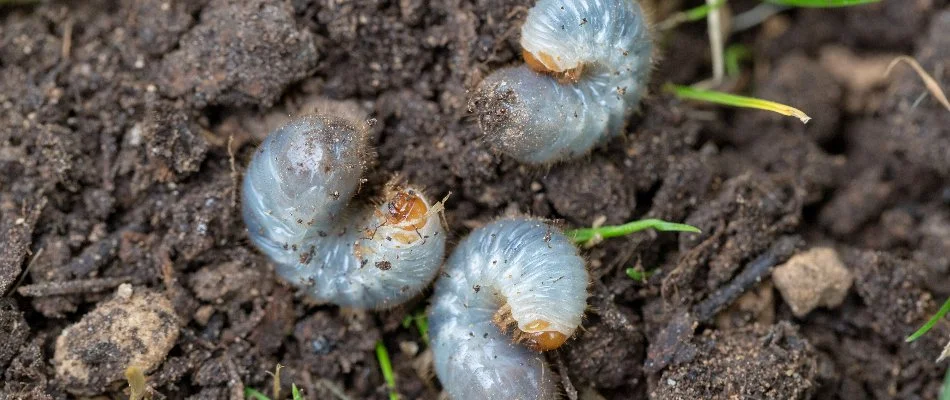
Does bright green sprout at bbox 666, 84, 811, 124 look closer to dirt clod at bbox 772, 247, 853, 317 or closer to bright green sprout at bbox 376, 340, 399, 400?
dirt clod at bbox 772, 247, 853, 317

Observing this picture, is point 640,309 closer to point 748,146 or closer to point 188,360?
point 748,146

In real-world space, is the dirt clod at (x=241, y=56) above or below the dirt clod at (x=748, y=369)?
above

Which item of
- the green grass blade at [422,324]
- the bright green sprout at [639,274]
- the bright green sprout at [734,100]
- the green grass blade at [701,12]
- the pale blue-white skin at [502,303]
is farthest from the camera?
the green grass blade at [701,12]

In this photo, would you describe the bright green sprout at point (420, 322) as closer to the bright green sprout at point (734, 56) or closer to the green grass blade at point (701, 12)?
the green grass blade at point (701, 12)

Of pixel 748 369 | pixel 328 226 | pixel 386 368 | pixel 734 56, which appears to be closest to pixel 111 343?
pixel 328 226

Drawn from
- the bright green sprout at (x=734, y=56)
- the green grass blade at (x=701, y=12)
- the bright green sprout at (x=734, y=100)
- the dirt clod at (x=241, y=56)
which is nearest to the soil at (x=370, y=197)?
the dirt clod at (x=241, y=56)
